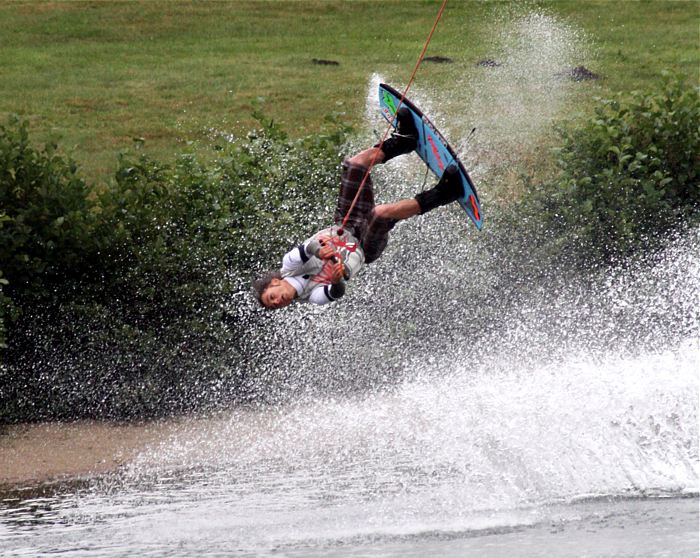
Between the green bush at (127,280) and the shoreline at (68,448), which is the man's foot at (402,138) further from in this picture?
the shoreline at (68,448)

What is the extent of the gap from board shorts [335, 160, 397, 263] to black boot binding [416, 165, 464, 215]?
0.38 metres

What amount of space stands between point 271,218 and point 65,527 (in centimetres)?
372

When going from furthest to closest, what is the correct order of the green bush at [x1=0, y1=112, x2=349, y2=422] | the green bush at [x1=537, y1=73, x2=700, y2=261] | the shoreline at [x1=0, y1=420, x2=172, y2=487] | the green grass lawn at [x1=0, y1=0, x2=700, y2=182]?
the green grass lawn at [x1=0, y1=0, x2=700, y2=182] → the green bush at [x1=537, y1=73, x2=700, y2=261] → the green bush at [x1=0, y1=112, x2=349, y2=422] → the shoreline at [x1=0, y1=420, x2=172, y2=487]

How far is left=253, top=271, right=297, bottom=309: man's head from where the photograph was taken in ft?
28.6

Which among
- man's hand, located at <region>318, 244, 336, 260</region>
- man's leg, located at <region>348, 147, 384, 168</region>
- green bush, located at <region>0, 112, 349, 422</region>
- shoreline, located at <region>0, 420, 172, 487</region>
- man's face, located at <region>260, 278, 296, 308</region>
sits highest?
man's leg, located at <region>348, 147, 384, 168</region>

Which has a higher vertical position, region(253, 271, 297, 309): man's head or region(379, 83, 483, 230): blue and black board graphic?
region(379, 83, 483, 230): blue and black board graphic

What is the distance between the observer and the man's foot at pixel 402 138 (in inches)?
357

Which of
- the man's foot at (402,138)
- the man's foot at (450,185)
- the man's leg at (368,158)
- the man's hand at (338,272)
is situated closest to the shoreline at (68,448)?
the man's hand at (338,272)

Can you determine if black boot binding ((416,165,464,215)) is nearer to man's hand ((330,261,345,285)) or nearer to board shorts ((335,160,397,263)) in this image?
board shorts ((335,160,397,263))

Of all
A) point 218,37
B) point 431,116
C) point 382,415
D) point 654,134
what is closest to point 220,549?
point 382,415

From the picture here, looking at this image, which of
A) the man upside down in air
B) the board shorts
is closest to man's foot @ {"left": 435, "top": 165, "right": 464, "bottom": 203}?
the man upside down in air

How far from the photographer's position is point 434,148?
885cm

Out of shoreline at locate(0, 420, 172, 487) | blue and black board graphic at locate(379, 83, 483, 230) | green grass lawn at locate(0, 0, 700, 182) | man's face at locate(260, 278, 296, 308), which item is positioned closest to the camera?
blue and black board graphic at locate(379, 83, 483, 230)

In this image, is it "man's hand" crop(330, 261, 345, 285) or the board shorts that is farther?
the board shorts
